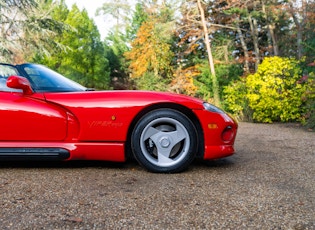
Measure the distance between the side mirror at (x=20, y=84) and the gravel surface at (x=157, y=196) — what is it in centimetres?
78

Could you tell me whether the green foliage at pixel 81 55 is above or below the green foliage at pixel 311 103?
above

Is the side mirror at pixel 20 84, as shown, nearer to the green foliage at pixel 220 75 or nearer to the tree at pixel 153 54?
the green foliage at pixel 220 75

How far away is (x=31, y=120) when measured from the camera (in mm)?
3059

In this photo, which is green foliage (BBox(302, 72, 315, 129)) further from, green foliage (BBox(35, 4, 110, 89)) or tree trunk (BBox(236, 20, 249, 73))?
green foliage (BBox(35, 4, 110, 89))

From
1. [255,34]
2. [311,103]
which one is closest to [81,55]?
[255,34]

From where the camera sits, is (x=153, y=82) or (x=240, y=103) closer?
(x=240, y=103)

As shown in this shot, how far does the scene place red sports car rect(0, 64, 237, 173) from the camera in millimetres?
3037

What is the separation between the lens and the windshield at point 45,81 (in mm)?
3260

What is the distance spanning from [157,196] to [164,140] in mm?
792

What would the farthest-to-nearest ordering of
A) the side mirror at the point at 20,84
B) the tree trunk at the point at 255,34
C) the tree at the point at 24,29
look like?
the tree trunk at the point at 255,34
the tree at the point at 24,29
the side mirror at the point at 20,84

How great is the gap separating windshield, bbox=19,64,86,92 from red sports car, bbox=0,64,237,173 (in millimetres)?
157

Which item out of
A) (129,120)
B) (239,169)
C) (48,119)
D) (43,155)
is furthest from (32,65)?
(239,169)

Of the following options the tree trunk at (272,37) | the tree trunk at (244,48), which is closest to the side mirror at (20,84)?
the tree trunk at (272,37)

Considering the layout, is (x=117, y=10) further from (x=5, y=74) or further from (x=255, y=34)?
(x=5, y=74)
